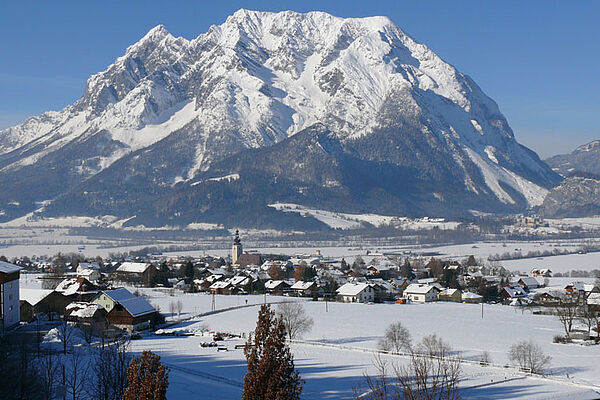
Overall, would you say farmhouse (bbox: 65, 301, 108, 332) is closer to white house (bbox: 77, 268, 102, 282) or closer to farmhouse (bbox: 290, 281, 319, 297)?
farmhouse (bbox: 290, 281, 319, 297)

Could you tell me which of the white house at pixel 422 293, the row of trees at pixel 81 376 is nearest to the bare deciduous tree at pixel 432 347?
the row of trees at pixel 81 376

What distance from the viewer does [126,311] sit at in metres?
A: 52.3

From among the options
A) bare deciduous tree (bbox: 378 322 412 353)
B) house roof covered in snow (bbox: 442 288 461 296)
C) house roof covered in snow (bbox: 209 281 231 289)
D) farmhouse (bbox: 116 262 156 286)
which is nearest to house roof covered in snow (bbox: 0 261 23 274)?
bare deciduous tree (bbox: 378 322 412 353)

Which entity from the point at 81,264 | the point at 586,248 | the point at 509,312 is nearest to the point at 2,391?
the point at 509,312

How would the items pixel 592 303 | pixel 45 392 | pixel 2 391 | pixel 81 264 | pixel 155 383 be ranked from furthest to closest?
pixel 81 264 < pixel 592 303 < pixel 45 392 < pixel 2 391 < pixel 155 383

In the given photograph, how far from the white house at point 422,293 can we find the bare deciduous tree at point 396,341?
28866 millimetres

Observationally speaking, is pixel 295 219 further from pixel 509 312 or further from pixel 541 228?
pixel 509 312

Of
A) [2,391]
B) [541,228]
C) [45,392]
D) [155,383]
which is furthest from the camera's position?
[541,228]

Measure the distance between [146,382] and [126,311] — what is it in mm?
34333

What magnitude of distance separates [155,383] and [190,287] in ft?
212

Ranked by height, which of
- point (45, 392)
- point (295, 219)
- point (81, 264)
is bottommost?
point (45, 392)

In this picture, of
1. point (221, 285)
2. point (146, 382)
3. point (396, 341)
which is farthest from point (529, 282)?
point (146, 382)

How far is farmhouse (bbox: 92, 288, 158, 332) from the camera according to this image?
2050 inches

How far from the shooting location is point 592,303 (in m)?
62.2
